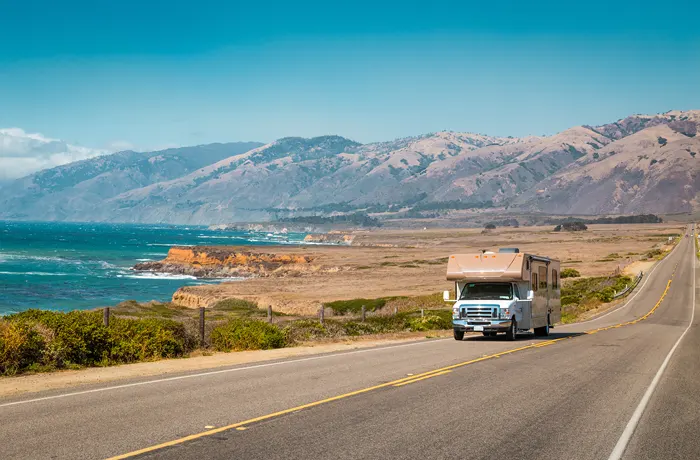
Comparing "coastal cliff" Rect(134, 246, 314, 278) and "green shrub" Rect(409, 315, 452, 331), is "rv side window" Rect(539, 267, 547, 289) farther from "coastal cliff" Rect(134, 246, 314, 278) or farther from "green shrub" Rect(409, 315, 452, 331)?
"coastal cliff" Rect(134, 246, 314, 278)

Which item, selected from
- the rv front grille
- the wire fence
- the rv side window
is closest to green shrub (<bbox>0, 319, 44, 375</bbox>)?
the rv front grille

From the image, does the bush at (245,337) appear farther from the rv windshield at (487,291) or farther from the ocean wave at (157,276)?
the ocean wave at (157,276)

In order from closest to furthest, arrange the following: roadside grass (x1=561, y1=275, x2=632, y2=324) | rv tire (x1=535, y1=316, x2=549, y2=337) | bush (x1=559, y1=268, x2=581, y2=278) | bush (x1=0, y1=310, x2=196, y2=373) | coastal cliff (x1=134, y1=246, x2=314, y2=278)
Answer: bush (x1=0, y1=310, x2=196, y2=373)
rv tire (x1=535, y1=316, x2=549, y2=337)
roadside grass (x1=561, y1=275, x2=632, y2=324)
bush (x1=559, y1=268, x2=581, y2=278)
coastal cliff (x1=134, y1=246, x2=314, y2=278)

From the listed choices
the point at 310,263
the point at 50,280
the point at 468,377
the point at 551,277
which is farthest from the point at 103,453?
the point at 310,263

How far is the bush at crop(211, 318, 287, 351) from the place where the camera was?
2389 cm

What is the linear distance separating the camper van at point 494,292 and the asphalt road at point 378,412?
6.10m

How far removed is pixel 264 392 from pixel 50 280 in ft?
307

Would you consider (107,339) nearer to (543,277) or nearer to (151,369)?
(151,369)

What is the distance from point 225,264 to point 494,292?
115 meters

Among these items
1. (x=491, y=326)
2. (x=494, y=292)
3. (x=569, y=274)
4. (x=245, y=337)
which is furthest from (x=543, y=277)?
(x=569, y=274)

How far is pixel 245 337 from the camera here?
79.7 ft

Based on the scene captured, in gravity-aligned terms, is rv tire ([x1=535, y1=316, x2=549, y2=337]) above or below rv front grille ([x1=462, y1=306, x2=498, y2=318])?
below

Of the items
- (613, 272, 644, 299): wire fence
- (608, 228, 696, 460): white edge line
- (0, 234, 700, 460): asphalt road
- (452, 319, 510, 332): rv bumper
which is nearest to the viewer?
(0, 234, 700, 460): asphalt road

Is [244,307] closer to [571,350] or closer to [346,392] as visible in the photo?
[571,350]
